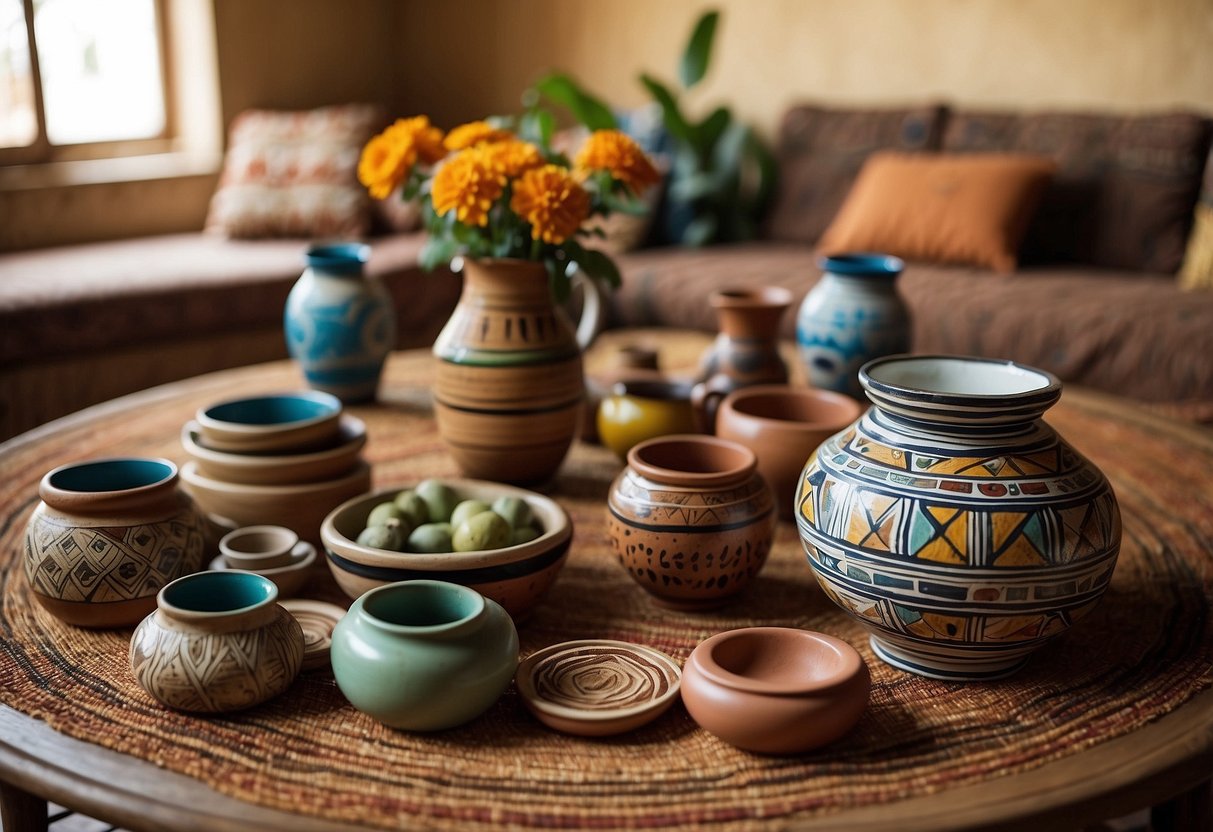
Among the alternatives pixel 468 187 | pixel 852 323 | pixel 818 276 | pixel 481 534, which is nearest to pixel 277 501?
pixel 481 534

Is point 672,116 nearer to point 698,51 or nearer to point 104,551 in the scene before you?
point 698,51

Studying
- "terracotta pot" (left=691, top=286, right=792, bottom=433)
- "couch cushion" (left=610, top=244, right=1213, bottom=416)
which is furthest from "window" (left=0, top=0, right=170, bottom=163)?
"terracotta pot" (left=691, top=286, right=792, bottom=433)

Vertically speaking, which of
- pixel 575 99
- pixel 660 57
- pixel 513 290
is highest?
pixel 660 57

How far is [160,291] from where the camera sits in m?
2.96

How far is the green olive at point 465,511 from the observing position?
0.99 m

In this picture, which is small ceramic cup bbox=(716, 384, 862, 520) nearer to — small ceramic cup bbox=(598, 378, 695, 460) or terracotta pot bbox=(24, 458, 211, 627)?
small ceramic cup bbox=(598, 378, 695, 460)

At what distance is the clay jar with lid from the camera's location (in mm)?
970

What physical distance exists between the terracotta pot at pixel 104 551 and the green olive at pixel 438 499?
21cm

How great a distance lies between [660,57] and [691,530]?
10.7 feet

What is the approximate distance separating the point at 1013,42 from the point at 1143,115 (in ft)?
1.55

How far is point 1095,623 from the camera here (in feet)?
3.21

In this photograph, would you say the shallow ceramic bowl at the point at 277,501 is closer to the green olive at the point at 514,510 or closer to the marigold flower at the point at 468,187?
the green olive at the point at 514,510

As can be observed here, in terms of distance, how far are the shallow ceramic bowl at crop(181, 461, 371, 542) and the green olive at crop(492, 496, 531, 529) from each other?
0.63 ft

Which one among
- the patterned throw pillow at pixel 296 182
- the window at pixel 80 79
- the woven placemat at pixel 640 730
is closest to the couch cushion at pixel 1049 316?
the patterned throw pillow at pixel 296 182
